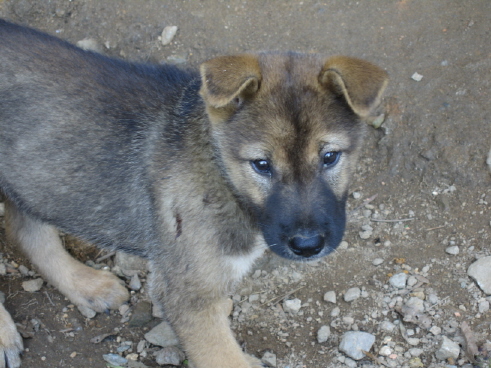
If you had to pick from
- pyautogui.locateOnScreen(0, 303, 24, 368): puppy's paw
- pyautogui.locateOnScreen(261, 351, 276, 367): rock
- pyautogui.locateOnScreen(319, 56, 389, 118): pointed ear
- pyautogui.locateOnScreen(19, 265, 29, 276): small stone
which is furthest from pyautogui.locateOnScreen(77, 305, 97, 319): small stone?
pyautogui.locateOnScreen(319, 56, 389, 118): pointed ear

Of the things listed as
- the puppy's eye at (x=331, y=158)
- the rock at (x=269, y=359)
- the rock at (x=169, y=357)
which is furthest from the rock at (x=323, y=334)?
the puppy's eye at (x=331, y=158)

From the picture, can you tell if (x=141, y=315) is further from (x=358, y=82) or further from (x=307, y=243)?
(x=358, y=82)

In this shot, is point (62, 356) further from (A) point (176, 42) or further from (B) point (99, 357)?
(A) point (176, 42)

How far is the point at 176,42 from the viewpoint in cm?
632

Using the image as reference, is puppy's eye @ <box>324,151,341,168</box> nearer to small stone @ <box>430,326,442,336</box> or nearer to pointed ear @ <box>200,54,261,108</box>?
pointed ear @ <box>200,54,261,108</box>

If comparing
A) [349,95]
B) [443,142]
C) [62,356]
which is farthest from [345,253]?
[62,356]

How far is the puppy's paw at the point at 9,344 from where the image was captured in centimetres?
451

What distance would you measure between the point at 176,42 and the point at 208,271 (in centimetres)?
323

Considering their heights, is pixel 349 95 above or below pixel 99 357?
above

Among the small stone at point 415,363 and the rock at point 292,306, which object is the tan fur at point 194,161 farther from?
the small stone at point 415,363

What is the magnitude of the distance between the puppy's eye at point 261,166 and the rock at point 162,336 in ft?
5.62

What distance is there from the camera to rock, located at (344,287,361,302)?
186 inches

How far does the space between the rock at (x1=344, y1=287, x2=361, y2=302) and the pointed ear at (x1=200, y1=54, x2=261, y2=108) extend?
79.5 inches

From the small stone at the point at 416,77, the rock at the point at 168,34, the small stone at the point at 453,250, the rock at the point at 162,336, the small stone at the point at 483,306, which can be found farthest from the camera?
the rock at the point at 168,34
